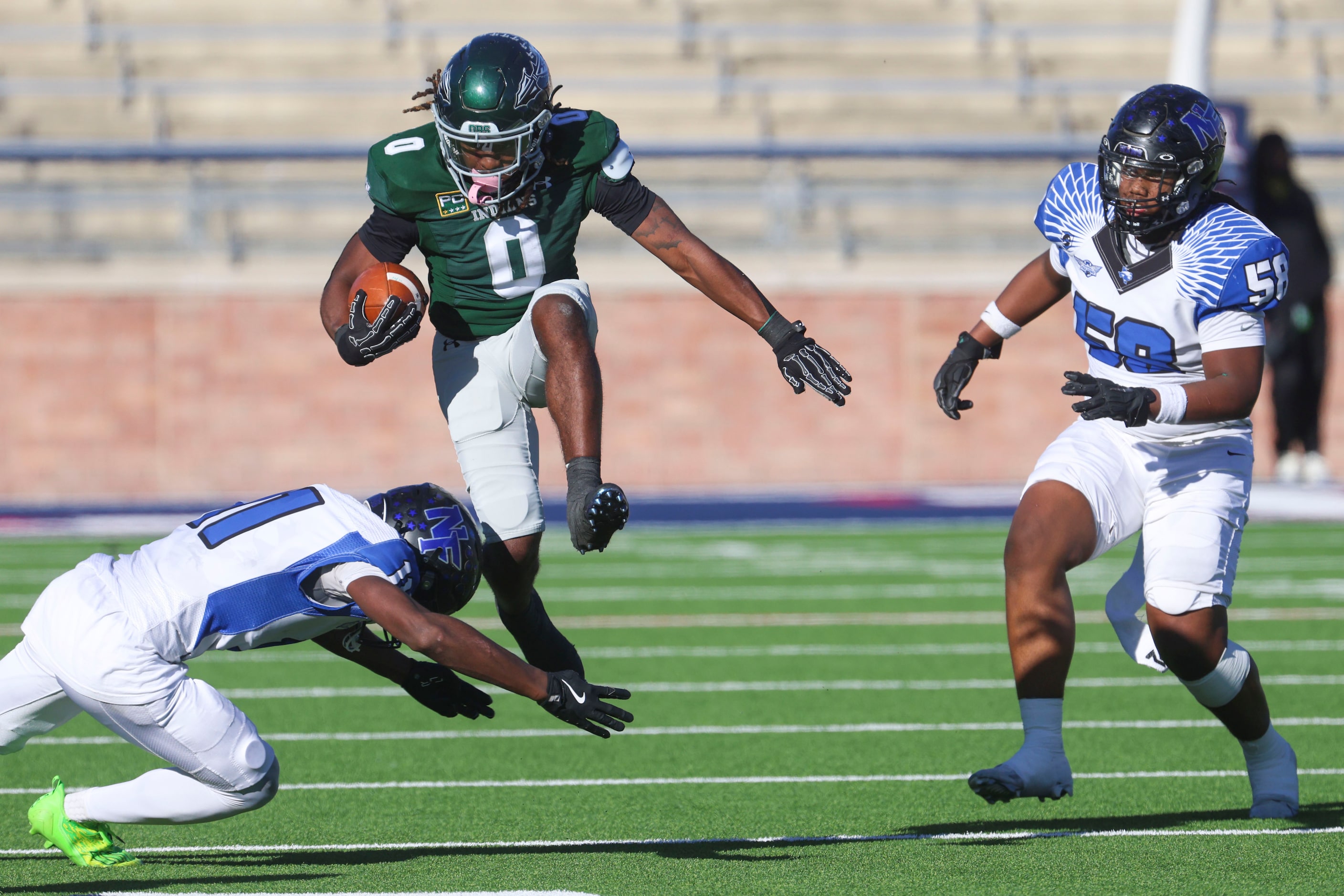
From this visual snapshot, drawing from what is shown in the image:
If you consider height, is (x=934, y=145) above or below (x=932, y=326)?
above

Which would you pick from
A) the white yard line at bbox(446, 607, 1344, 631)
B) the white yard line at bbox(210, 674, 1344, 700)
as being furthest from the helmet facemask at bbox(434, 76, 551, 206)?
the white yard line at bbox(446, 607, 1344, 631)

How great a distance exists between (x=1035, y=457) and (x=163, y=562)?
36.1ft

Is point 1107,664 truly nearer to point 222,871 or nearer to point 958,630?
point 958,630

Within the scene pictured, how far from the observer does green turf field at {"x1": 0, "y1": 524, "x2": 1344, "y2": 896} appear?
161 inches

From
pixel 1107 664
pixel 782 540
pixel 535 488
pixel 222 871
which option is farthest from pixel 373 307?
pixel 782 540

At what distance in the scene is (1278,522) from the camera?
12.3m

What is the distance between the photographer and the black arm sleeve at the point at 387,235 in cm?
495

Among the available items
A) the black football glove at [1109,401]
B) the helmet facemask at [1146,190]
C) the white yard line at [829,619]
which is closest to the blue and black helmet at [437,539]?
the black football glove at [1109,401]

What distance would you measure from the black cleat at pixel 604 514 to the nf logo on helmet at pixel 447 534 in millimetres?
344

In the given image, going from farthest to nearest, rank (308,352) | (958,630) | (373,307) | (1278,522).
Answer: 1. (308,352)
2. (1278,522)
3. (958,630)
4. (373,307)

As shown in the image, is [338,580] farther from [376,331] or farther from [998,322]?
[998,322]

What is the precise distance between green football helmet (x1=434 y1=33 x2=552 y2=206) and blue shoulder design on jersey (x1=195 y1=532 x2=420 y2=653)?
45.5 inches

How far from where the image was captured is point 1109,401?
4199 mm

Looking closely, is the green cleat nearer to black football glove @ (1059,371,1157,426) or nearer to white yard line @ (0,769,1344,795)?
Result: white yard line @ (0,769,1344,795)
